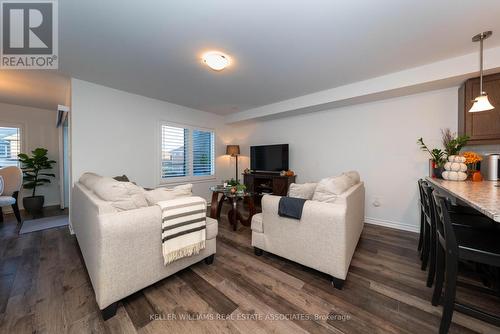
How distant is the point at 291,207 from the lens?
1.85m

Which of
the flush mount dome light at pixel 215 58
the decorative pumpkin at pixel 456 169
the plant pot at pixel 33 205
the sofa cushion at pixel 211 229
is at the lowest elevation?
the plant pot at pixel 33 205

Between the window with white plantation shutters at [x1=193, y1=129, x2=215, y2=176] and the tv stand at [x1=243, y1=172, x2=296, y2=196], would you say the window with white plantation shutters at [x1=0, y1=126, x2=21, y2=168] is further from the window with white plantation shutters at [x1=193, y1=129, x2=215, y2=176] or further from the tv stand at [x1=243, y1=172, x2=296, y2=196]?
the tv stand at [x1=243, y1=172, x2=296, y2=196]

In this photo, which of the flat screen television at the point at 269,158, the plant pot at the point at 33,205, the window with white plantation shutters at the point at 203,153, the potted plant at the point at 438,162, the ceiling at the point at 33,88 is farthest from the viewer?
the window with white plantation shutters at the point at 203,153

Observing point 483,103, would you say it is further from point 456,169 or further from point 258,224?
point 258,224

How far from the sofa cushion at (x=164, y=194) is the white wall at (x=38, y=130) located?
15.5ft

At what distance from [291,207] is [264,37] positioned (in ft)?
5.80

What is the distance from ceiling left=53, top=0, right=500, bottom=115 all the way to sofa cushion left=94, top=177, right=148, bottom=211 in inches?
58.5

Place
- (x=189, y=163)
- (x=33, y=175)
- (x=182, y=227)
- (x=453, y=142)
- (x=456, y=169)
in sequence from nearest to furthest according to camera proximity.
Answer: (x=182, y=227)
(x=456, y=169)
(x=453, y=142)
(x=33, y=175)
(x=189, y=163)

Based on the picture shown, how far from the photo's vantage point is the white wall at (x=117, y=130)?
287 centimetres

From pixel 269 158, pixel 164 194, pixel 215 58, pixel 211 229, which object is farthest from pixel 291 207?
pixel 269 158

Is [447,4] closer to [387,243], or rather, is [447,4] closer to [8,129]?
[387,243]

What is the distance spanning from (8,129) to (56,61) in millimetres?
3248

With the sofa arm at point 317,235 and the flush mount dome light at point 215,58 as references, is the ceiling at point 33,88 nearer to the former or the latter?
the flush mount dome light at point 215,58

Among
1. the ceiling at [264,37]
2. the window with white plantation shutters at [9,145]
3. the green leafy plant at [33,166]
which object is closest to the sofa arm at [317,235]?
the ceiling at [264,37]
